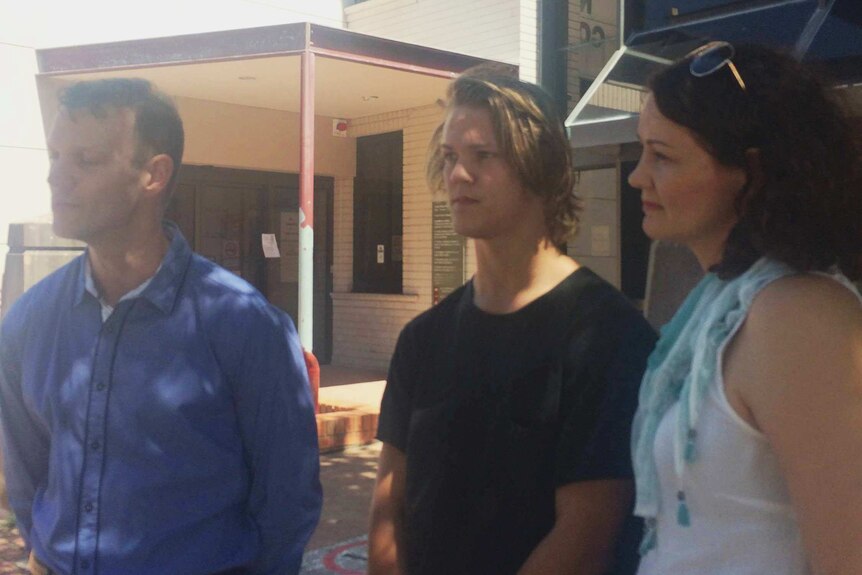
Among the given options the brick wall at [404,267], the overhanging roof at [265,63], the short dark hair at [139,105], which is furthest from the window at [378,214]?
the short dark hair at [139,105]

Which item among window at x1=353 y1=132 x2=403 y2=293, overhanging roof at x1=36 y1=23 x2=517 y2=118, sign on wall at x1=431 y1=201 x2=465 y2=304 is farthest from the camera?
window at x1=353 y1=132 x2=403 y2=293

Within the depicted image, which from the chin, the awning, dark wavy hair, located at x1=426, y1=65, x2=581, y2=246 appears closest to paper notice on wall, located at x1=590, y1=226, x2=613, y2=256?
the awning

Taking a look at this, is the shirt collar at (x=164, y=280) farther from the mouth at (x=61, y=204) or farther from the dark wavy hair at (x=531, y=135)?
the dark wavy hair at (x=531, y=135)

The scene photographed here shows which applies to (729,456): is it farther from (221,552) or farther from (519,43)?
(519,43)

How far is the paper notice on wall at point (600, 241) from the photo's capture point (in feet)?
37.0

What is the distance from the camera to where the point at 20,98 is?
30.2 feet

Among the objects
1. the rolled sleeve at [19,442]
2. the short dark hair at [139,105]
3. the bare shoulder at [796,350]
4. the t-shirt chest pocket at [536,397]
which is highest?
the short dark hair at [139,105]

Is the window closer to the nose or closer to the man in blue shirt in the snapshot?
the man in blue shirt

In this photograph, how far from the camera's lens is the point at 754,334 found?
4.73 feet

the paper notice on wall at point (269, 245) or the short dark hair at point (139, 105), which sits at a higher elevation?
the short dark hair at point (139, 105)

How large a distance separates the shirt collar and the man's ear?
13 centimetres

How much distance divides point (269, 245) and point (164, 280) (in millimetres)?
9633

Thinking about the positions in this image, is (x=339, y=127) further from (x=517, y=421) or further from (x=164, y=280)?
(x=517, y=421)

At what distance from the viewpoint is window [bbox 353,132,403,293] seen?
11898 mm
